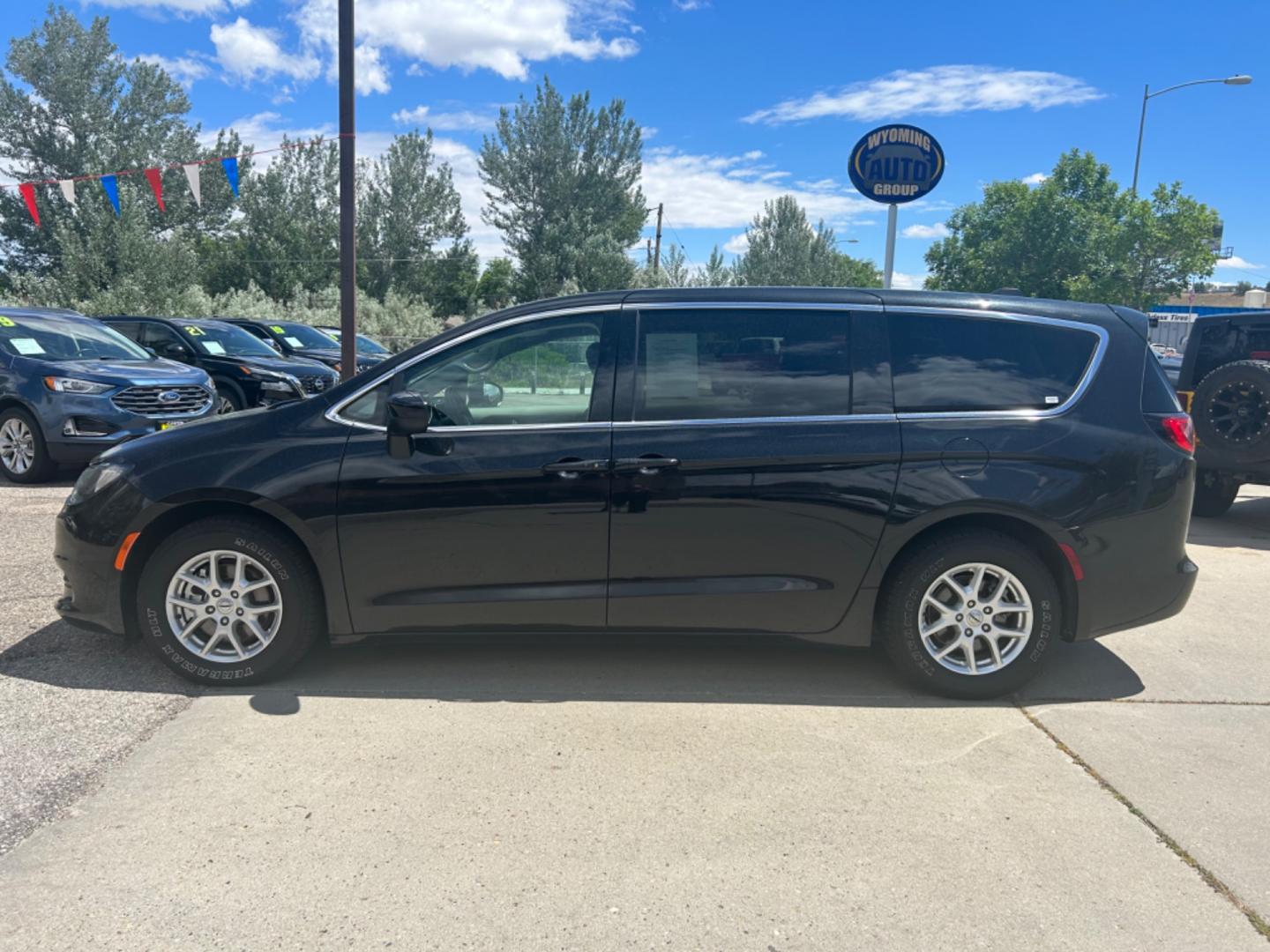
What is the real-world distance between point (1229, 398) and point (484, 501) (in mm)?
6827

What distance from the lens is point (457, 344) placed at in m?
4.06

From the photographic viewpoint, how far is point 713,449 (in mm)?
3896

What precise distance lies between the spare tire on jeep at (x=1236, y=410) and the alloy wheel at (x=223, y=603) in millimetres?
7476

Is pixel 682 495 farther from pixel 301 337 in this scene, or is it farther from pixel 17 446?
pixel 301 337

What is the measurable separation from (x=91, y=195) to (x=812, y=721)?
1439 inches

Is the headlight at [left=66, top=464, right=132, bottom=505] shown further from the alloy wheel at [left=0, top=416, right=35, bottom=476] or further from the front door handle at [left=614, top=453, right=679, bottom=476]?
the alloy wheel at [left=0, top=416, right=35, bottom=476]

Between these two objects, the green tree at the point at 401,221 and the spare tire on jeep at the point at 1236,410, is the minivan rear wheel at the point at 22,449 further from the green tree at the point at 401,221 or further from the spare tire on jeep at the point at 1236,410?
the green tree at the point at 401,221

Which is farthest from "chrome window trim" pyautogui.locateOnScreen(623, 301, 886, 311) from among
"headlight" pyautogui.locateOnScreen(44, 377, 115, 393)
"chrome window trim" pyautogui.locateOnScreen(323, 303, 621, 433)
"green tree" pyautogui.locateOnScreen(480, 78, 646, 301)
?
"green tree" pyautogui.locateOnScreen(480, 78, 646, 301)

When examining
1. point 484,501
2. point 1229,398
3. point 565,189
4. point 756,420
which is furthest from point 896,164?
point 565,189

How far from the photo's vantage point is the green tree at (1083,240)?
119 feet

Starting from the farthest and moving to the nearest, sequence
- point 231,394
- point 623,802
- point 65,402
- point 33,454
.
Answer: point 231,394 → point 33,454 → point 65,402 → point 623,802

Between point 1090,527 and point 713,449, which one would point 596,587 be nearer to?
point 713,449

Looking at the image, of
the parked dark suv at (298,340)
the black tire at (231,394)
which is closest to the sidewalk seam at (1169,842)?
the black tire at (231,394)

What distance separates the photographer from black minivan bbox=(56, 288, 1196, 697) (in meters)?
3.89
